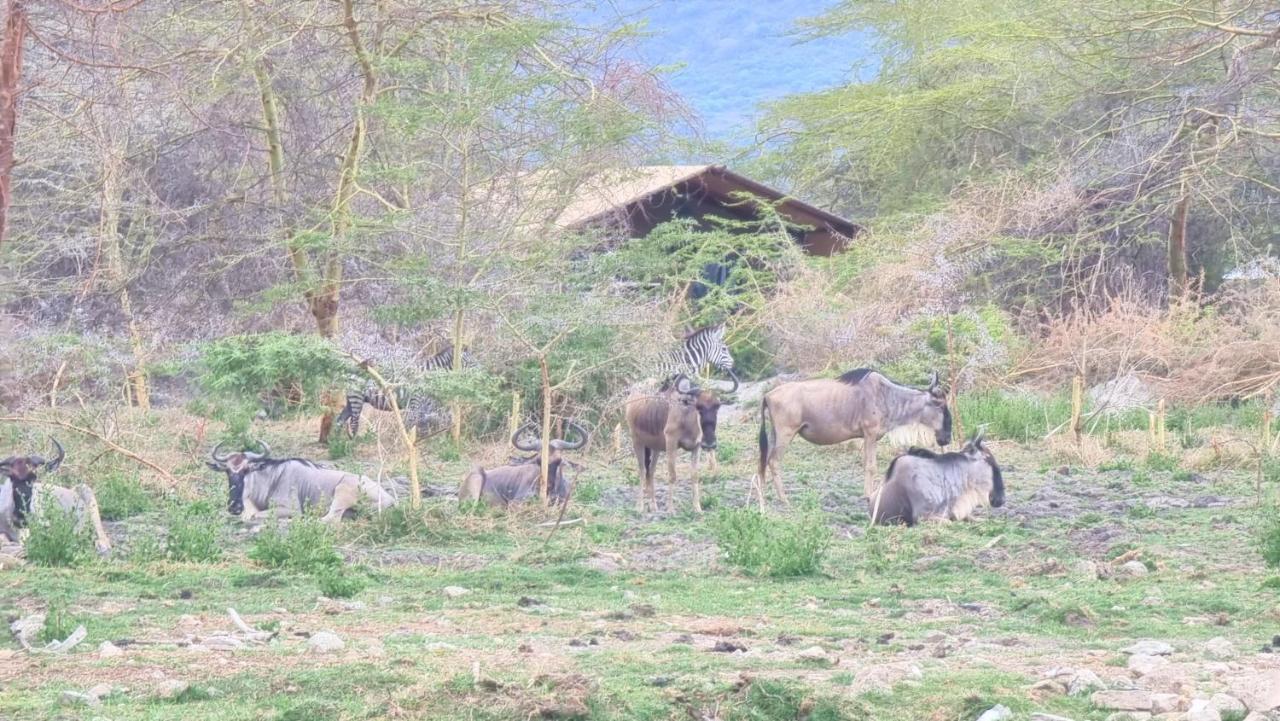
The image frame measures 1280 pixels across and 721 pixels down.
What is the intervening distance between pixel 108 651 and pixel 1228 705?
4426 millimetres

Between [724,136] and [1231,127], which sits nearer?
[1231,127]

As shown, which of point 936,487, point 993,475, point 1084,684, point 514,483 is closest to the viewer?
point 1084,684

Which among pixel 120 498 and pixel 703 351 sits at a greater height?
pixel 703 351

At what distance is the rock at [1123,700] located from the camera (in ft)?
19.7

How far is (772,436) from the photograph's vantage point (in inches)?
563

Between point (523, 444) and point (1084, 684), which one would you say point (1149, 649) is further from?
point (523, 444)

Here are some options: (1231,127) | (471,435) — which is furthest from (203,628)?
(1231,127)

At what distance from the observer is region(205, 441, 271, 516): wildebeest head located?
44.7 feet

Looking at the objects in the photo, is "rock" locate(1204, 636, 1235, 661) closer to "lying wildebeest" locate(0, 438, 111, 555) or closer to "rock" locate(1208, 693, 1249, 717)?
"rock" locate(1208, 693, 1249, 717)

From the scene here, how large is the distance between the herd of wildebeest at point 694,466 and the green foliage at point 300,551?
1599 millimetres

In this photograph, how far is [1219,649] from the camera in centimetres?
708

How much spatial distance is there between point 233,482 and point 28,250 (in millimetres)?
7260

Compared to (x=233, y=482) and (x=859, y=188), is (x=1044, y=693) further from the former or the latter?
(x=859, y=188)

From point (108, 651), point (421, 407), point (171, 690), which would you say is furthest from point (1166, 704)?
point (421, 407)
